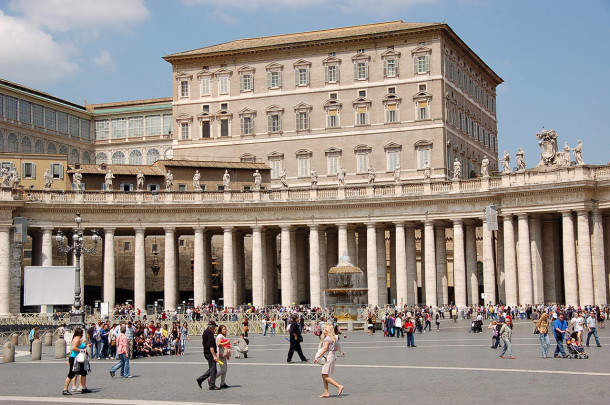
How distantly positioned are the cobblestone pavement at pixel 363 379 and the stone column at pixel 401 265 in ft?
101

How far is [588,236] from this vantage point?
206 ft

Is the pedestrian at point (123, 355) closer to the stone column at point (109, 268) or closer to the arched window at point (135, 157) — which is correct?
the stone column at point (109, 268)

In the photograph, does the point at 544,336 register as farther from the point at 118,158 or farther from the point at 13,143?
the point at 118,158

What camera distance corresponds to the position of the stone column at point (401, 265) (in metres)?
71.9

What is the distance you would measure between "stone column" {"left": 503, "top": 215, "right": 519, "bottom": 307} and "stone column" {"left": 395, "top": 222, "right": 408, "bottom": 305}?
8469 millimetres

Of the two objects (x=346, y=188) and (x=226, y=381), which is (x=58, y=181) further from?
(x=226, y=381)

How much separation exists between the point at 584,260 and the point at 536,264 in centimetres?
476

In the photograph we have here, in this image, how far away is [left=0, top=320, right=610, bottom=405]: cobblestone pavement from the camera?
23.4 m

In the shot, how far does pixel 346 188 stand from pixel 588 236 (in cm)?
1995

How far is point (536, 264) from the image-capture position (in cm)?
6700

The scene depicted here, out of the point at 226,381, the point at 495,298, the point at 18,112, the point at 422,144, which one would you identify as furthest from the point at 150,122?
the point at 226,381

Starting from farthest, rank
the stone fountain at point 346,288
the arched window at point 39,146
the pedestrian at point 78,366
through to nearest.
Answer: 1. the arched window at point 39,146
2. the stone fountain at point 346,288
3. the pedestrian at point 78,366

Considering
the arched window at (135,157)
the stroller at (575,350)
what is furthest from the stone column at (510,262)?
the arched window at (135,157)

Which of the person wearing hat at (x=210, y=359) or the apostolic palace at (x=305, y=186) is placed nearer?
the person wearing hat at (x=210, y=359)
